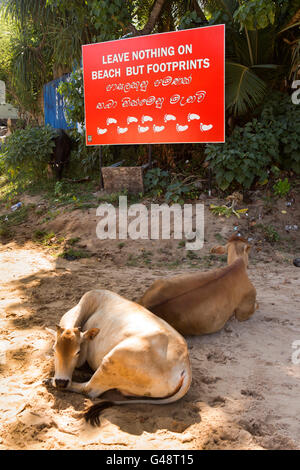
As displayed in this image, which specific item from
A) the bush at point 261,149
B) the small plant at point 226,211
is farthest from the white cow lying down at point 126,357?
the bush at point 261,149

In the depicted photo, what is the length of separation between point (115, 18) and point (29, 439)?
29.9 ft

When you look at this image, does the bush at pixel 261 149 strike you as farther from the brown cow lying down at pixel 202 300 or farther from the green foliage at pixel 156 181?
the brown cow lying down at pixel 202 300

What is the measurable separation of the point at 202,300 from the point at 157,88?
19.4ft

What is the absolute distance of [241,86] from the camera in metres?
8.57

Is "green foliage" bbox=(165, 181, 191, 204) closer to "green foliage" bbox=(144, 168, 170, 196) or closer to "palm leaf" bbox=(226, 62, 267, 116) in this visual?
"green foliage" bbox=(144, 168, 170, 196)

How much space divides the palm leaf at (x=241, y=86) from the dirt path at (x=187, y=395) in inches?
176

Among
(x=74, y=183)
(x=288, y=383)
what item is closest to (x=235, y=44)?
(x=74, y=183)

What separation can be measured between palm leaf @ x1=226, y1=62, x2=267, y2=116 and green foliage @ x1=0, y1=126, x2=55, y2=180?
468 cm

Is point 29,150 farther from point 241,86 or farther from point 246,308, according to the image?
point 246,308

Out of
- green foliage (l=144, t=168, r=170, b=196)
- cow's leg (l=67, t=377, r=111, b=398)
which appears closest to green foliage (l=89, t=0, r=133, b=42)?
green foliage (l=144, t=168, r=170, b=196)

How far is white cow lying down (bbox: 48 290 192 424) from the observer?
296 centimetres

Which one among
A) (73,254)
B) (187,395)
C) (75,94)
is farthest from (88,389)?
(75,94)

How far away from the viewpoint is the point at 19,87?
14.6 m

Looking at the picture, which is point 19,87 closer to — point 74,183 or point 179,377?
point 74,183
